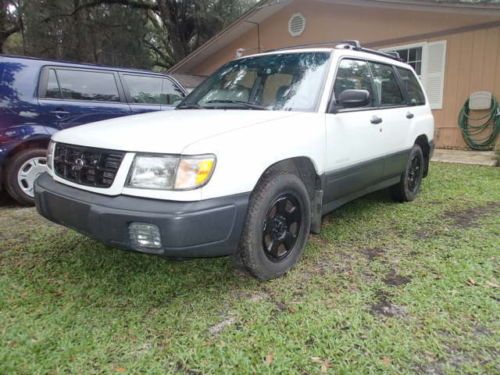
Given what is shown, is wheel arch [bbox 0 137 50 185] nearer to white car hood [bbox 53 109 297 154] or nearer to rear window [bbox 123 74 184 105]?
rear window [bbox 123 74 184 105]

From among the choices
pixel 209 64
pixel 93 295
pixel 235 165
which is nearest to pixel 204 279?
pixel 93 295

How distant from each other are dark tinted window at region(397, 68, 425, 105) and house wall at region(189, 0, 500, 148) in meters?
4.75

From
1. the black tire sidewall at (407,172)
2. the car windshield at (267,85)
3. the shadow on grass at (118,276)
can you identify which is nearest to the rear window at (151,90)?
the car windshield at (267,85)

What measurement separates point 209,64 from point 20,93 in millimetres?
10527

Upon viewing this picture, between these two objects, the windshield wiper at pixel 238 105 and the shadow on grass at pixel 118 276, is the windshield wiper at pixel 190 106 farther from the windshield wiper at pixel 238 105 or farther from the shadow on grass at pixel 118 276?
the shadow on grass at pixel 118 276

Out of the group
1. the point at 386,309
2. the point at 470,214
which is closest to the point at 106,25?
the point at 470,214

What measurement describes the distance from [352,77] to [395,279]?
1.87 meters

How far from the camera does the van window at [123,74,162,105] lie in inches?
221

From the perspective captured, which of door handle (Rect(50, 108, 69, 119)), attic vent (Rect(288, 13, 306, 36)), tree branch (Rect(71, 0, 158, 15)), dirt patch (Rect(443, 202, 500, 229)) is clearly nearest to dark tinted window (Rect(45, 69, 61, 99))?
door handle (Rect(50, 108, 69, 119))

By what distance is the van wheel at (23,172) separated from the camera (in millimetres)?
4402

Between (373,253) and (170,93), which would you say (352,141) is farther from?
(170,93)

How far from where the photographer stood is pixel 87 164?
2459 mm

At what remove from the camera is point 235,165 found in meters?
2.32

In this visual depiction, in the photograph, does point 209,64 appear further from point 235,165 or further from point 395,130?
point 235,165
